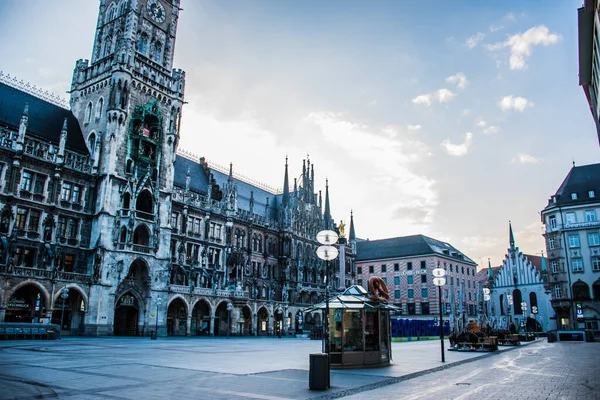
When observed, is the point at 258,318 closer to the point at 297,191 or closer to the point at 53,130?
the point at 297,191

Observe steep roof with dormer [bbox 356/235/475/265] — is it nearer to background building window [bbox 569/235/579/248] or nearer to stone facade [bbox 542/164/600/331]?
stone facade [bbox 542/164/600/331]

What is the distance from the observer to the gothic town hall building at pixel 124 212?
129 ft

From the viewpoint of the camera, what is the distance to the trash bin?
11.9 meters

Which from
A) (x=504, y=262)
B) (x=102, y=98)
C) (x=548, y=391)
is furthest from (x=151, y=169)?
(x=504, y=262)

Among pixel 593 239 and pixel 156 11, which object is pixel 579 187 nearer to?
pixel 593 239

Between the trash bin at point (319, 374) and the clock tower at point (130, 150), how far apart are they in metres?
34.9

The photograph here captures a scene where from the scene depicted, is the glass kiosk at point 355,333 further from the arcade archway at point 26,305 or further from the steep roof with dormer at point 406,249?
the steep roof with dormer at point 406,249

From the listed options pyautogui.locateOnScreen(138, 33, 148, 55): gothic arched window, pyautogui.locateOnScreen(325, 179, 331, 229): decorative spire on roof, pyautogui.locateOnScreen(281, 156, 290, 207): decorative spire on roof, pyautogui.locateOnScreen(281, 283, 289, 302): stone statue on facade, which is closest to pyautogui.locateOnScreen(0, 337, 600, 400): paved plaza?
pyautogui.locateOnScreen(138, 33, 148, 55): gothic arched window

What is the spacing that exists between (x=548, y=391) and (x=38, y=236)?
132ft

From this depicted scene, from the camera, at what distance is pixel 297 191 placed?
7675 centimetres

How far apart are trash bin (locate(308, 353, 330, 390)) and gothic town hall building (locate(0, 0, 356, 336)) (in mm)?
31971

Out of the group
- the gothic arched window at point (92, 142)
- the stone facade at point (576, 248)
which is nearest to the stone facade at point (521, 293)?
the stone facade at point (576, 248)

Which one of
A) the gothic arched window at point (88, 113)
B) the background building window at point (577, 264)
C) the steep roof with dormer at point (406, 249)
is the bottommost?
the background building window at point (577, 264)

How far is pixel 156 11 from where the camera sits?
180ft
